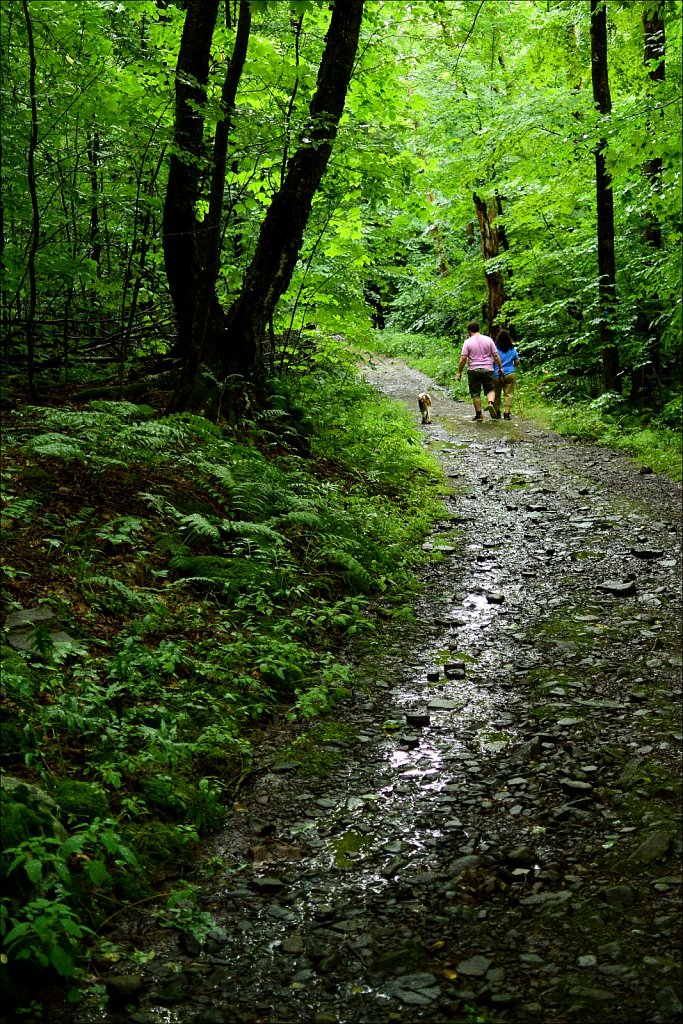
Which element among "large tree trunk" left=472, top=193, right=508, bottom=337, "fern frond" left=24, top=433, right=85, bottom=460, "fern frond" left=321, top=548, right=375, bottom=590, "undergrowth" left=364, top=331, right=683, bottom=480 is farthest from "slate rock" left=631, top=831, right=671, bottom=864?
"large tree trunk" left=472, top=193, right=508, bottom=337

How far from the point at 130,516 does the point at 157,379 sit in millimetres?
5089

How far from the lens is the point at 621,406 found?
16.5 m

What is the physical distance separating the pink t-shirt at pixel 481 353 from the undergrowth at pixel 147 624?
677cm

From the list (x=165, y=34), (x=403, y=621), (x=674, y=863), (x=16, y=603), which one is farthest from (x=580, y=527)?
(x=165, y=34)

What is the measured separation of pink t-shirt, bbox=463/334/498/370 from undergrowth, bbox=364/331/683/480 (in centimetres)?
138

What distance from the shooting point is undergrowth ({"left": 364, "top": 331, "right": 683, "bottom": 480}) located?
12961mm

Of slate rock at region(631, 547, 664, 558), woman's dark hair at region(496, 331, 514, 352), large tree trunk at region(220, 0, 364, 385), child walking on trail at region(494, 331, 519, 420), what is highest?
large tree trunk at region(220, 0, 364, 385)

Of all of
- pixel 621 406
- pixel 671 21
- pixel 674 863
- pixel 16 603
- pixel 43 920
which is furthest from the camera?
pixel 621 406

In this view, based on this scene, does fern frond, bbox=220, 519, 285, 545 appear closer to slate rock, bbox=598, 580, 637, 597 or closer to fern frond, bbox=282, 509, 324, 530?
fern frond, bbox=282, 509, 324, 530

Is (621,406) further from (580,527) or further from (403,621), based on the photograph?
(403,621)

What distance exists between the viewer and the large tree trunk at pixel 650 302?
15.1 meters

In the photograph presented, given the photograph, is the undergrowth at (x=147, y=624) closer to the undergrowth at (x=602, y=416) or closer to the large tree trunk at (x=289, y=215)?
the large tree trunk at (x=289, y=215)

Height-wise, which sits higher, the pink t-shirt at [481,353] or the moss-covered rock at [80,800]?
the pink t-shirt at [481,353]

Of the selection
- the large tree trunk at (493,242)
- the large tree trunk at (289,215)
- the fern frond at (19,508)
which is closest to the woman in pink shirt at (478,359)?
the large tree trunk at (289,215)
